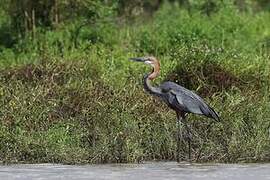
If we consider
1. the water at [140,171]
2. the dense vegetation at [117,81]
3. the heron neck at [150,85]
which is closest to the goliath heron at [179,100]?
the heron neck at [150,85]

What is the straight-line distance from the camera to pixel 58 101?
1228cm

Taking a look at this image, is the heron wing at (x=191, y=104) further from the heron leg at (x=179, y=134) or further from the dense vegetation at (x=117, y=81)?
the dense vegetation at (x=117, y=81)

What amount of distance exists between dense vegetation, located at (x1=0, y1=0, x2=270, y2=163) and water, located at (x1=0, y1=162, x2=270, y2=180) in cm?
29

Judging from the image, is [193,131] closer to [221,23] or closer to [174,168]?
[174,168]

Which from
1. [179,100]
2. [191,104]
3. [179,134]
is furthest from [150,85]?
[179,134]

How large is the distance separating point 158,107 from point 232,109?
107 cm

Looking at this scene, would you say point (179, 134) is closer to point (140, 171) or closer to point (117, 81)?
point (140, 171)

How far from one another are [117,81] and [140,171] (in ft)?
10.2

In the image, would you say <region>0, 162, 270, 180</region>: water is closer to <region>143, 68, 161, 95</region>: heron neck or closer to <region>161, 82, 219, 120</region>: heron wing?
<region>161, 82, 219, 120</region>: heron wing

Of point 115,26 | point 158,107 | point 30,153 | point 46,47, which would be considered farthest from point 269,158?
point 115,26

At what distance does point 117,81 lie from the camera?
43.3 ft

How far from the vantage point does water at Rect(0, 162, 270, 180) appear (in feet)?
32.3

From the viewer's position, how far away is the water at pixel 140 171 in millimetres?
9859

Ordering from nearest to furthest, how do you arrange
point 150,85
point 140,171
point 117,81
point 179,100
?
point 140,171 < point 179,100 < point 150,85 < point 117,81
